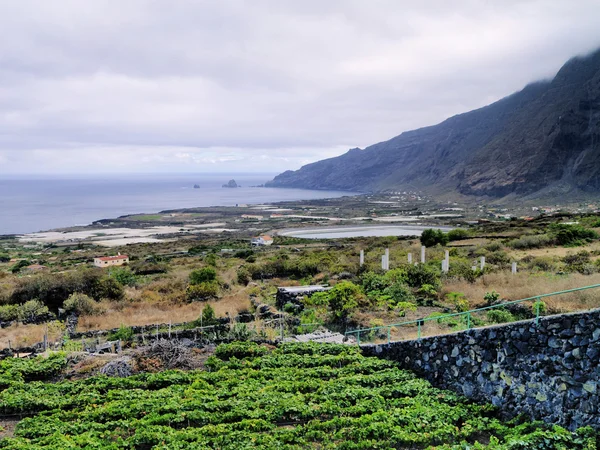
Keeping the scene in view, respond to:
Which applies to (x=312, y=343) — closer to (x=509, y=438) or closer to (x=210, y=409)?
(x=210, y=409)

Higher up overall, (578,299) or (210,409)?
(578,299)

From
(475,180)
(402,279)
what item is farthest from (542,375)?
(475,180)

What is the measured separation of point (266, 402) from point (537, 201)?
5891 inches

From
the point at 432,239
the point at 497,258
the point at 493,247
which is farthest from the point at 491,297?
the point at 432,239

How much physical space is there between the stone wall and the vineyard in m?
0.36

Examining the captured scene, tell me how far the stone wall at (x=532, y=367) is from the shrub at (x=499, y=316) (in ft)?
10.6

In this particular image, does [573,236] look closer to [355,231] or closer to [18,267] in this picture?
[18,267]

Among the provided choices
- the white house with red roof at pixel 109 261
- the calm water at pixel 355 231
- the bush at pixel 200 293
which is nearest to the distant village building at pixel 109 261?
the white house with red roof at pixel 109 261

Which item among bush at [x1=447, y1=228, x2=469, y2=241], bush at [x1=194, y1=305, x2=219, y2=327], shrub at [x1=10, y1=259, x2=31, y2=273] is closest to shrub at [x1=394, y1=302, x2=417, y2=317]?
bush at [x1=194, y1=305, x2=219, y2=327]

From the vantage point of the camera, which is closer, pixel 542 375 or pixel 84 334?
pixel 542 375

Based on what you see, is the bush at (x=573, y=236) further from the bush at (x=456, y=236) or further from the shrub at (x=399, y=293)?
the shrub at (x=399, y=293)

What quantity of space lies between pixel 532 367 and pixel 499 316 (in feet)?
14.8

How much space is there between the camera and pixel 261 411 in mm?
9609

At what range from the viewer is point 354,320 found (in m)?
16.8
